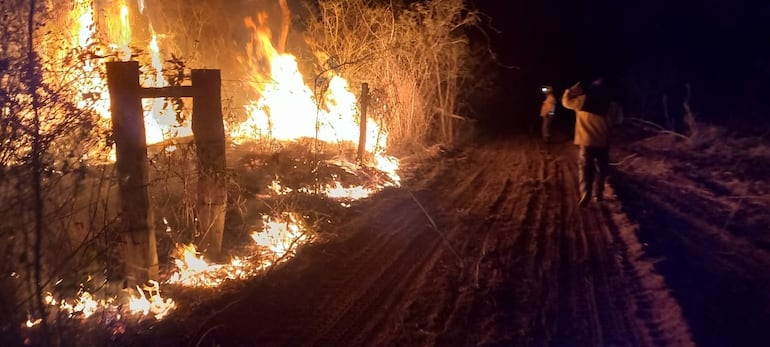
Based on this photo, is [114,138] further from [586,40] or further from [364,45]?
[586,40]

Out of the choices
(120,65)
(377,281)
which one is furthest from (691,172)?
(120,65)

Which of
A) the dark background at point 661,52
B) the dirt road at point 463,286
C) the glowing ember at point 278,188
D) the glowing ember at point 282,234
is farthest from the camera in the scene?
the dark background at point 661,52

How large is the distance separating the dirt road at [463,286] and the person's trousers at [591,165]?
324 millimetres

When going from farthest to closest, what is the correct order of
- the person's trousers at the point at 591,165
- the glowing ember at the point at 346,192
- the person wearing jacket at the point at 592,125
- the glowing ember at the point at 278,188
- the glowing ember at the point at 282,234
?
the glowing ember at the point at 346,192 < the person's trousers at the point at 591,165 < the person wearing jacket at the point at 592,125 < the glowing ember at the point at 278,188 < the glowing ember at the point at 282,234

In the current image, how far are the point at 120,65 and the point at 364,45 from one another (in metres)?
8.38

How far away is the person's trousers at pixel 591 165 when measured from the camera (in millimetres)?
9742

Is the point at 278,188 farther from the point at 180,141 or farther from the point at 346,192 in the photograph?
the point at 346,192

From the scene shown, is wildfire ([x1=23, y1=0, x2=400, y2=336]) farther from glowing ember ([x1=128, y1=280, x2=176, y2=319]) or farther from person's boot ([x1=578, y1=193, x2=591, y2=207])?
person's boot ([x1=578, y1=193, x2=591, y2=207])

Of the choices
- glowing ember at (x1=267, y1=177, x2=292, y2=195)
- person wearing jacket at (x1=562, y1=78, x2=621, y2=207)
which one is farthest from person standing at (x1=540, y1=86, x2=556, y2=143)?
glowing ember at (x1=267, y1=177, x2=292, y2=195)

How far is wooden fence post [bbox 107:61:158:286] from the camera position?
573 cm

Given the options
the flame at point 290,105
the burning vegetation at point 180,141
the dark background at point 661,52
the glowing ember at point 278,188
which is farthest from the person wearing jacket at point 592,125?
the dark background at point 661,52

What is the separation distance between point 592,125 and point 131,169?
6.71 m

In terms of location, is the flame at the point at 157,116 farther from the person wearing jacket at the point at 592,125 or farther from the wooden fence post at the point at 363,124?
the person wearing jacket at the point at 592,125

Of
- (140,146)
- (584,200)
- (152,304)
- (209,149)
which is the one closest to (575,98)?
(584,200)
